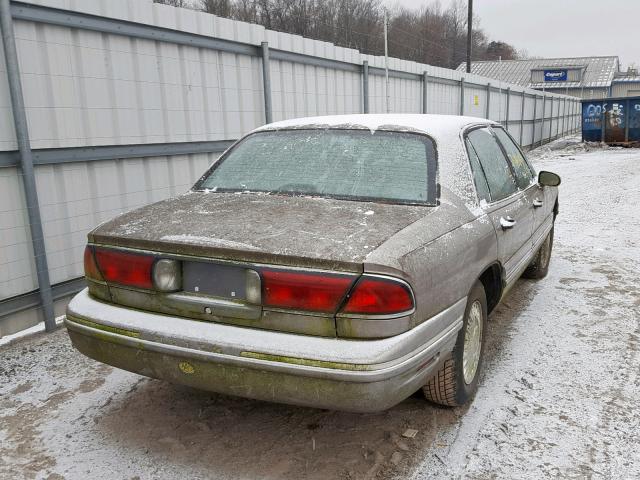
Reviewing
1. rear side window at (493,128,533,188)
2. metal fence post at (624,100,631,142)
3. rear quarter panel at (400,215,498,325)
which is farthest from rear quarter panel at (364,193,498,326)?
metal fence post at (624,100,631,142)

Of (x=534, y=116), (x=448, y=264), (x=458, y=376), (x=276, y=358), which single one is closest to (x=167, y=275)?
(x=276, y=358)

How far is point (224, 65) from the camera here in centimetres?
640

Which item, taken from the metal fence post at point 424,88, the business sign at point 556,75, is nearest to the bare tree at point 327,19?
the business sign at point 556,75

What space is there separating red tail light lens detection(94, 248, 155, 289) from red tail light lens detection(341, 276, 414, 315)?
0.94 metres

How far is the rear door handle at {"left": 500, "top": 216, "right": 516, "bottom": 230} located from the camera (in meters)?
3.45

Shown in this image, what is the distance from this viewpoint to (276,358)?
Answer: 2322 millimetres

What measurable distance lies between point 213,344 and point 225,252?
0.39 metres

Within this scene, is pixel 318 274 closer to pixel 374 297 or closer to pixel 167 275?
pixel 374 297

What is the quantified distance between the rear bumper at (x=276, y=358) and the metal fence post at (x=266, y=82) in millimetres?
4772

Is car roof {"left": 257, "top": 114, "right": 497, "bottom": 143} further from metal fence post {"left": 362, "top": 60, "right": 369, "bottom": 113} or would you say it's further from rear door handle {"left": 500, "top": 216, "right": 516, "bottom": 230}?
metal fence post {"left": 362, "top": 60, "right": 369, "bottom": 113}

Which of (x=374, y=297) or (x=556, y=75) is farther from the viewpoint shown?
(x=556, y=75)

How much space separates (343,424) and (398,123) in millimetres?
1759

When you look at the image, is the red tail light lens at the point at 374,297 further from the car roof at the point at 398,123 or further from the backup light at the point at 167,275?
the car roof at the point at 398,123

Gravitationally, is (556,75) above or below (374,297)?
above
